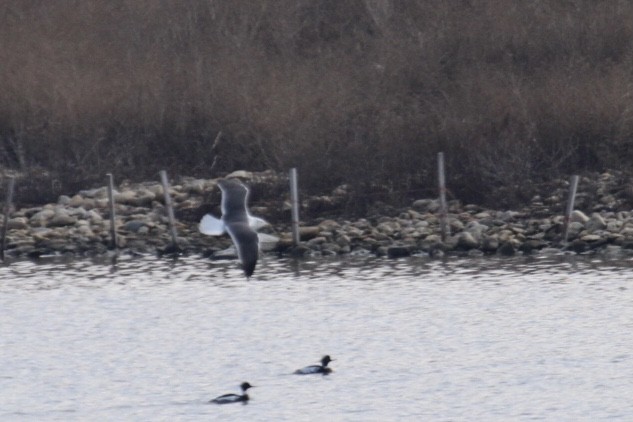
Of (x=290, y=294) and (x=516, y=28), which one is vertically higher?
(x=516, y=28)

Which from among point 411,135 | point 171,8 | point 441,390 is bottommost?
point 441,390

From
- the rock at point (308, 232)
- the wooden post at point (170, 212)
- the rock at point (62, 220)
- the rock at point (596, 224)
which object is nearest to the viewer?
the wooden post at point (170, 212)

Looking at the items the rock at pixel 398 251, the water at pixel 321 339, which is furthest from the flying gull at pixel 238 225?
the rock at pixel 398 251

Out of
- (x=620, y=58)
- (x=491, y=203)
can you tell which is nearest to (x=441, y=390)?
(x=491, y=203)

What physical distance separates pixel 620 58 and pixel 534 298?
1108 cm

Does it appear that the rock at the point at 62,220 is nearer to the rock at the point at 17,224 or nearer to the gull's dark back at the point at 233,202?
the rock at the point at 17,224

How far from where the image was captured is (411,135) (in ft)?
79.6

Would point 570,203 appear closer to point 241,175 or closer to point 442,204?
point 442,204

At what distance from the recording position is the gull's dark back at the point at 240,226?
10.6 metres

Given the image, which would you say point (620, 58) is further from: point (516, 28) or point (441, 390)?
point (441, 390)

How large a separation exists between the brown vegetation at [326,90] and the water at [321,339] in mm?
3442

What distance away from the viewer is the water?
13.4m

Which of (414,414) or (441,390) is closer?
(414,414)

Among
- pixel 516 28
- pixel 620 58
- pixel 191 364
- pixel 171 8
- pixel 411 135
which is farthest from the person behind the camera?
pixel 171 8
